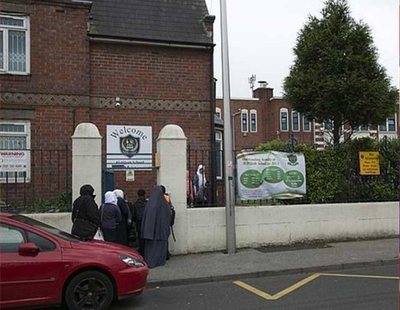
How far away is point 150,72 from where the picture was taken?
15.7 m

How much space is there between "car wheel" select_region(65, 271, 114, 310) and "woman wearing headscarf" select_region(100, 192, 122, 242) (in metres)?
3.24

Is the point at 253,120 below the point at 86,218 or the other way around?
the other way around

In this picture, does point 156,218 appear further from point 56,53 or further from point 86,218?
point 56,53

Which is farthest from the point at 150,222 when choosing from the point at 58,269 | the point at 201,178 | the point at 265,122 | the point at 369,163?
the point at 265,122

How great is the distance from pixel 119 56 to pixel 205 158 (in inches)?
170

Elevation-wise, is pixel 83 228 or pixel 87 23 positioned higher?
pixel 87 23

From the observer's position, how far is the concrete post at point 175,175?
1106 cm

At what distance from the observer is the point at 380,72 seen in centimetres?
1397

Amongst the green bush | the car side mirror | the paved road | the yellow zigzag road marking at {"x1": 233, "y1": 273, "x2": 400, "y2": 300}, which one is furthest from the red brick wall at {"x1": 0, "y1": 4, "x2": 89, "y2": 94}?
→ the car side mirror

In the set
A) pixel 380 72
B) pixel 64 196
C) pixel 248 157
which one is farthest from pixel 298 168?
pixel 64 196

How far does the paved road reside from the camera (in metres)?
7.02

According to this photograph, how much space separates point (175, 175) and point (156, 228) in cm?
144

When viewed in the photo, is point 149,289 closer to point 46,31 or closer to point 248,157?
point 248,157

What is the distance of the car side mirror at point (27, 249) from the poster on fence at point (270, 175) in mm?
6469
